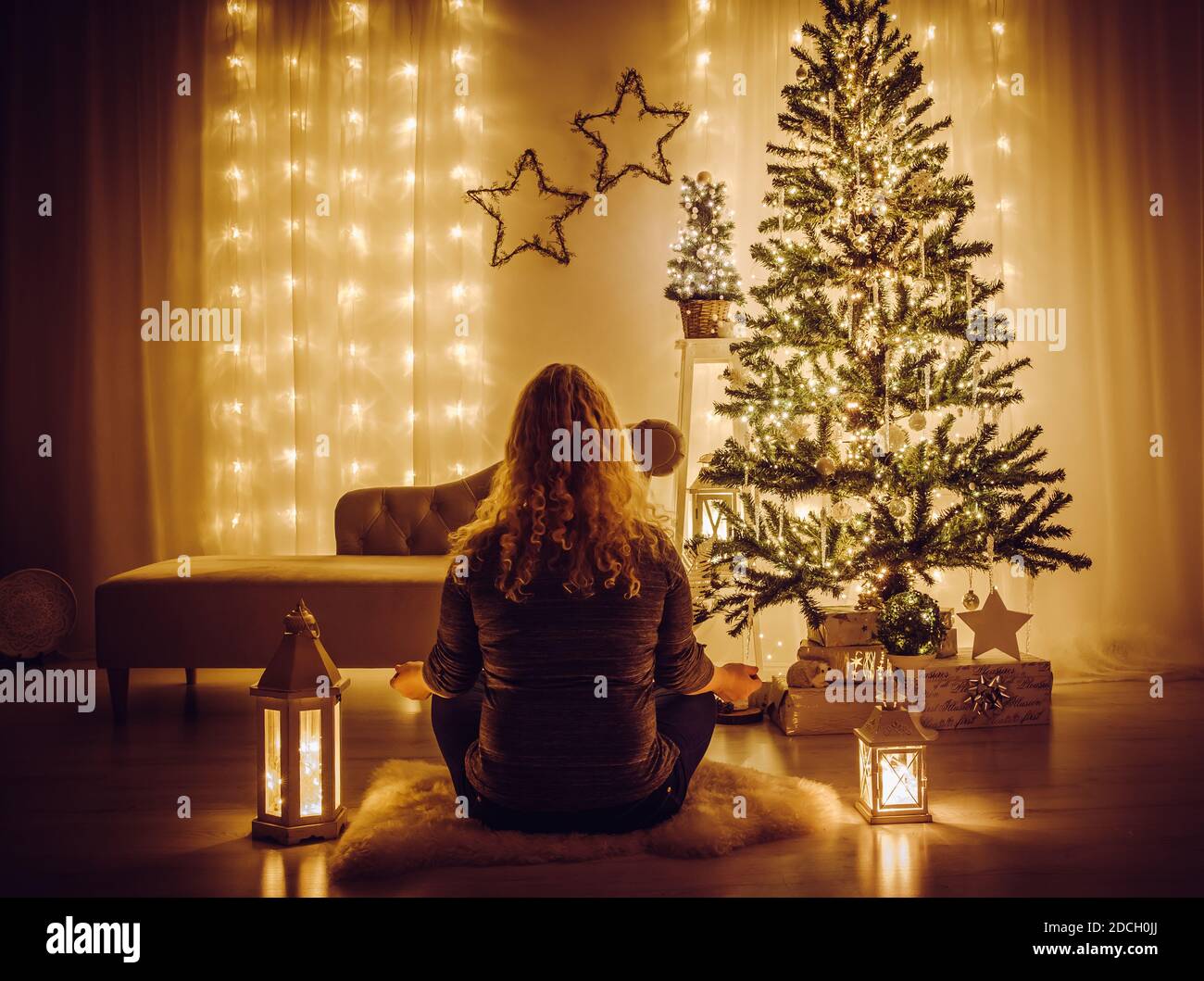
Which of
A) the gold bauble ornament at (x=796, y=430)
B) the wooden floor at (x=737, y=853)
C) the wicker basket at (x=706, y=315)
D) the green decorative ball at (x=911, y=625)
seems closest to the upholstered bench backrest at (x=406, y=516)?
the wooden floor at (x=737, y=853)

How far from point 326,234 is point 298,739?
2.97 m

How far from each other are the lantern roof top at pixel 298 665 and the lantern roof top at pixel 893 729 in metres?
1.15

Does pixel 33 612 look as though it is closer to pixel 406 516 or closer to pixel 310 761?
pixel 406 516

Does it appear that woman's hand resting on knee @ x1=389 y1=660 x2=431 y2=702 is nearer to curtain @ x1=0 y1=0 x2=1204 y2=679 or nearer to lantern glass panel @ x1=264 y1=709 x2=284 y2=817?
lantern glass panel @ x1=264 y1=709 x2=284 y2=817

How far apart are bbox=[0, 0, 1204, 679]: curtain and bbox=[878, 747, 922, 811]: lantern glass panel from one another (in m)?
2.07

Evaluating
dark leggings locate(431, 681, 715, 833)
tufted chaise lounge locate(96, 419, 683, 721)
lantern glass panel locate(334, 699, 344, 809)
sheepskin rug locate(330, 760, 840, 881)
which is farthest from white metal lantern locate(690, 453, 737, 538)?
lantern glass panel locate(334, 699, 344, 809)

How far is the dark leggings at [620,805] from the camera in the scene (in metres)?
2.12

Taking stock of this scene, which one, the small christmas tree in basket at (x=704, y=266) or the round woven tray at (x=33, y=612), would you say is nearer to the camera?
the small christmas tree in basket at (x=704, y=266)

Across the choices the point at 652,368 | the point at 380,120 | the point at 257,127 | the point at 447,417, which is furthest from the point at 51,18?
the point at 652,368

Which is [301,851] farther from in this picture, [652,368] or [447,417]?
[652,368]

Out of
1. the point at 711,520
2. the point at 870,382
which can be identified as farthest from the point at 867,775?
the point at 711,520

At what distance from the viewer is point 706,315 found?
4094 mm

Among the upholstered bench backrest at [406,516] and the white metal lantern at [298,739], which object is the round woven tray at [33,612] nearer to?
the upholstered bench backrest at [406,516]
